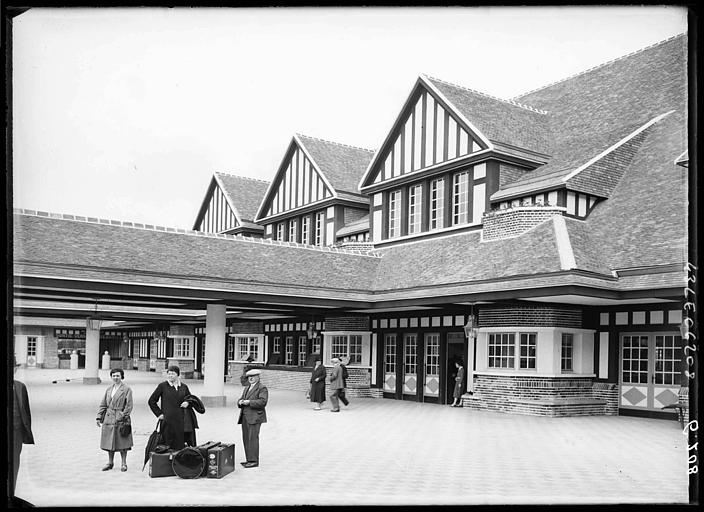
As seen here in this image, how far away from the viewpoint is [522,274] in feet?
54.7

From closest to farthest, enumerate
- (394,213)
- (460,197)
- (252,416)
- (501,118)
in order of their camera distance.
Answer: (252,416) < (460,197) < (501,118) < (394,213)

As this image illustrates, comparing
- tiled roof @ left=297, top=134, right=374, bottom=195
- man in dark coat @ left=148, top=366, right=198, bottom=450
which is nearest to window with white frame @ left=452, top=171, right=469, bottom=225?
tiled roof @ left=297, top=134, right=374, bottom=195

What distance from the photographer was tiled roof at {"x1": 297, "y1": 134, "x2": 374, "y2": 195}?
1198 inches

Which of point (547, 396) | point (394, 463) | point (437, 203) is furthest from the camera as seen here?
point (437, 203)

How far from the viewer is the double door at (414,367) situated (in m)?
21.6

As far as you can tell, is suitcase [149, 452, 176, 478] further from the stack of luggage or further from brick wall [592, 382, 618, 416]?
brick wall [592, 382, 618, 416]

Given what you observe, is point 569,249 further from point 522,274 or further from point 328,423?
point 328,423

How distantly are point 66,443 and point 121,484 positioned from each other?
4.27 m

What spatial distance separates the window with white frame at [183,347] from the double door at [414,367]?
1842 centimetres

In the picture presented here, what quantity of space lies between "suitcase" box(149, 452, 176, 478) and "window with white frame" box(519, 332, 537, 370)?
10964 mm

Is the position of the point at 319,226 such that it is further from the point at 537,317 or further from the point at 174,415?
the point at 174,415

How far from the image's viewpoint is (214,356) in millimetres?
19375

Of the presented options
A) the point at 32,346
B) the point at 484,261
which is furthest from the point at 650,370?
the point at 32,346

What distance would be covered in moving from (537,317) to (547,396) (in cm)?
200
